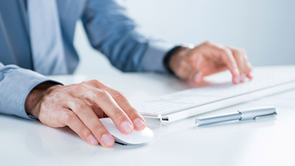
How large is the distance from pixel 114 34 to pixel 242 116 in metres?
0.89

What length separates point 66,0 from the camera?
103 centimetres

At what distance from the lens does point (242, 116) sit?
1.42ft

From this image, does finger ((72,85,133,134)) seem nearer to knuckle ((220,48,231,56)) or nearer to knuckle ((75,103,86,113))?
knuckle ((75,103,86,113))

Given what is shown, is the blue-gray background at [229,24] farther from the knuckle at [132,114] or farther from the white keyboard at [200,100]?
the knuckle at [132,114]

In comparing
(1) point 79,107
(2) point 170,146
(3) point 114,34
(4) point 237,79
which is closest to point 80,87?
(1) point 79,107

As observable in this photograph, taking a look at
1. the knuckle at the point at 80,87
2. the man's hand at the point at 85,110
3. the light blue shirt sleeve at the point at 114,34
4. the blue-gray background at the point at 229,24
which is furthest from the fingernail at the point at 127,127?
the blue-gray background at the point at 229,24

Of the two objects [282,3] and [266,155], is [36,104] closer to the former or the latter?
[266,155]

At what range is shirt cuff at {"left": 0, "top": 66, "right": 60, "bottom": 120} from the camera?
461 millimetres

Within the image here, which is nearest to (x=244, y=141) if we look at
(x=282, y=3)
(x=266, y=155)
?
(x=266, y=155)

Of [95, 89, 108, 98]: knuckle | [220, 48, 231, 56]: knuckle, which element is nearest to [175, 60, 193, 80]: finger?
[220, 48, 231, 56]: knuckle

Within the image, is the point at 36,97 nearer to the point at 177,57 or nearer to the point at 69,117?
the point at 69,117

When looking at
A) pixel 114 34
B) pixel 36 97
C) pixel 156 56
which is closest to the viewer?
pixel 36 97

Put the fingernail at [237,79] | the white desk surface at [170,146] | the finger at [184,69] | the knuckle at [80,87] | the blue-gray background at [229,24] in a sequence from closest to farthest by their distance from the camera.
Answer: the white desk surface at [170,146] < the knuckle at [80,87] < the fingernail at [237,79] < the finger at [184,69] < the blue-gray background at [229,24]

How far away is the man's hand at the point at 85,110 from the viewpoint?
1.13 ft
